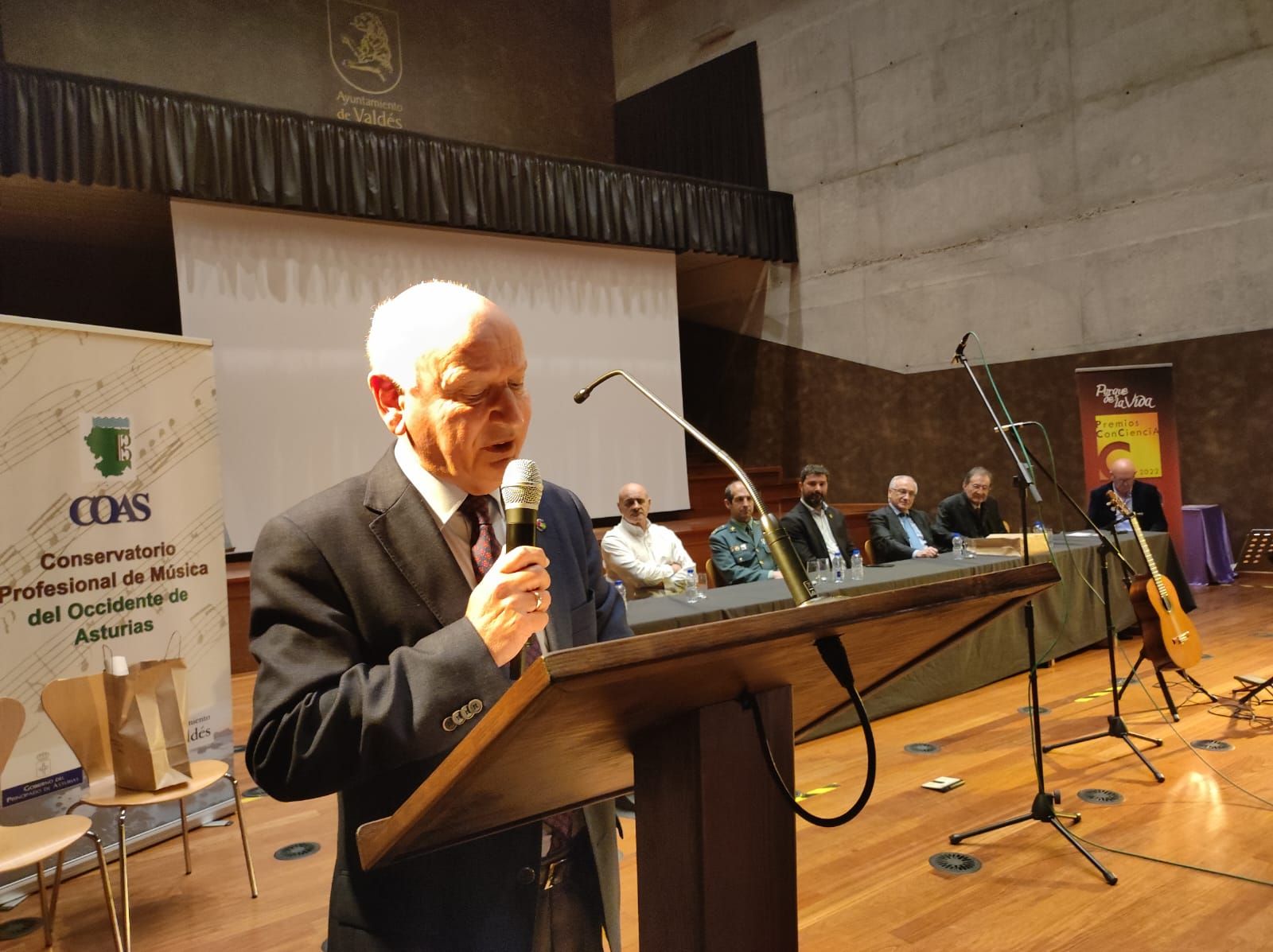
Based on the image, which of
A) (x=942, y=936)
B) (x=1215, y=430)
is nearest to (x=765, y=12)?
(x=1215, y=430)

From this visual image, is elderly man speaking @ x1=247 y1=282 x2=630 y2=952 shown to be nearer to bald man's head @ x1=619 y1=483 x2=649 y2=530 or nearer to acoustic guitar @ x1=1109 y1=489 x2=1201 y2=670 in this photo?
acoustic guitar @ x1=1109 y1=489 x2=1201 y2=670

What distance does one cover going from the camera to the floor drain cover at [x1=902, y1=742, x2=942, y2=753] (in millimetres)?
4164

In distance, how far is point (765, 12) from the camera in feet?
35.2

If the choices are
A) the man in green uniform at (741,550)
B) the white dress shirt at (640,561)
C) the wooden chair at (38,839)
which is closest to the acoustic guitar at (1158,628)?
the man in green uniform at (741,550)

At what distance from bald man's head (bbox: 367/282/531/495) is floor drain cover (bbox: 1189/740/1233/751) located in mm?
3873

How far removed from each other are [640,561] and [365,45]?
7.38m

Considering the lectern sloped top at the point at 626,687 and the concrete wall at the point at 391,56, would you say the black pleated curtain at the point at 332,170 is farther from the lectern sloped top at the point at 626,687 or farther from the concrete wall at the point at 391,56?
the lectern sloped top at the point at 626,687

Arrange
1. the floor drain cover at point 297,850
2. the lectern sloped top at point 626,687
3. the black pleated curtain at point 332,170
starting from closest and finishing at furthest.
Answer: the lectern sloped top at point 626,687 → the floor drain cover at point 297,850 → the black pleated curtain at point 332,170

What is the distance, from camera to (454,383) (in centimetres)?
112

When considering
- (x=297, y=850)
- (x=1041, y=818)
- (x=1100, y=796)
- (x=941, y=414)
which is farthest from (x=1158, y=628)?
(x=941, y=414)

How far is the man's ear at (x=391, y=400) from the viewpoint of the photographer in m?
1.18

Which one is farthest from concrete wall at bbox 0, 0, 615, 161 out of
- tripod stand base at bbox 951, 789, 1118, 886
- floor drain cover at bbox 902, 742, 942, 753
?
tripod stand base at bbox 951, 789, 1118, 886

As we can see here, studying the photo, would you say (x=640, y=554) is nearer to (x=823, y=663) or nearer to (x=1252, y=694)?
(x=1252, y=694)

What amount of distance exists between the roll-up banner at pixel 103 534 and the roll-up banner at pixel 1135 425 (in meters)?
6.81
